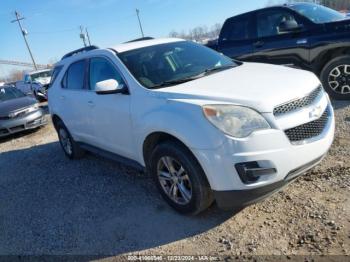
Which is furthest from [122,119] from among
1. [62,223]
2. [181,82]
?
[62,223]

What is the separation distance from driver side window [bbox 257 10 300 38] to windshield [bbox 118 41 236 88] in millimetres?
3281

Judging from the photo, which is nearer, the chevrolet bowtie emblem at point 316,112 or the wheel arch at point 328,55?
the chevrolet bowtie emblem at point 316,112

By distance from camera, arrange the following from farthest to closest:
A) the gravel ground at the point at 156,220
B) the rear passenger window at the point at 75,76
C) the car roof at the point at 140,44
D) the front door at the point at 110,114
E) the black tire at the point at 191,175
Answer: the rear passenger window at the point at 75,76
the car roof at the point at 140,44
the front door at the point at 110,114
the black tire at the point at 191,175
the gravel ground at the point at 156,220

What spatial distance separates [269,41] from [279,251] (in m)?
5.57

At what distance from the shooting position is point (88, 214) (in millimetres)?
4566

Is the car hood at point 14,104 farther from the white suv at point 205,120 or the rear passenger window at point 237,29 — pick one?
the white suv at point 205,120

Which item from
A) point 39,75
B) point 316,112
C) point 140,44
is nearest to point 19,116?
point 140,44

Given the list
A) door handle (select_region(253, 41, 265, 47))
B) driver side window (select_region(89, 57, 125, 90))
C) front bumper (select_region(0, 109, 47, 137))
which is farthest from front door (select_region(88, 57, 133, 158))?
front bumper (select_region(0, 109, 47, 137))

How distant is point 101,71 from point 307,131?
2.76 meters

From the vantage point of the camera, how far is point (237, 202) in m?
3.43

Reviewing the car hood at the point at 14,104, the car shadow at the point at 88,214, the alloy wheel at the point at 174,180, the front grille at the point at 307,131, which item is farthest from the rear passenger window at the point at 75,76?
the car hood at the point at 14,104

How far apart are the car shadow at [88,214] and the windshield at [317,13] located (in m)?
4.65

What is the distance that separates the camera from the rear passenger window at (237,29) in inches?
328

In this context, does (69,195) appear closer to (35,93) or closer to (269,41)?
(269,41)
